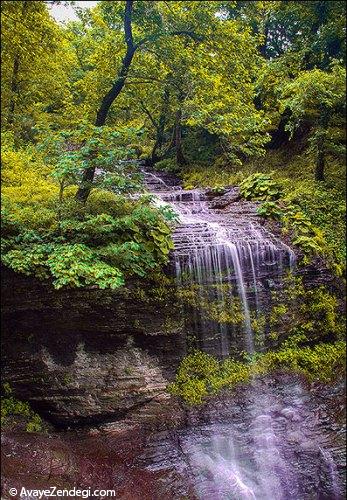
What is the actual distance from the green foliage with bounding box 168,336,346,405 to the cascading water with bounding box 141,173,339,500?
11.0 inches

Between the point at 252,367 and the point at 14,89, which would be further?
the point at 14,89

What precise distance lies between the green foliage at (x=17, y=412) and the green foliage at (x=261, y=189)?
8.19 m

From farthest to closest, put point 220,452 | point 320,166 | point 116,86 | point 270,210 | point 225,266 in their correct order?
1. point 320,166
2. point 270,210
3. point 225,266
4. point 116,86
5. point 220,452

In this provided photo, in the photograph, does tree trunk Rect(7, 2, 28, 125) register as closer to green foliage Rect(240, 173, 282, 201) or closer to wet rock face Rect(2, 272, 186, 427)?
wet rock face Rect(2, 272, 186, 427)

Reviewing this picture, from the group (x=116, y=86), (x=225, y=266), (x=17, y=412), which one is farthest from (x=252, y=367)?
A: (x=116, y=86)

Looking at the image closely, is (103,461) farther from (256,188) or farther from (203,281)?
(256,188)

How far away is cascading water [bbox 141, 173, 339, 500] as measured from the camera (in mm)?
7582

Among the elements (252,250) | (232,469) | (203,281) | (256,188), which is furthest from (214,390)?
(256,188)

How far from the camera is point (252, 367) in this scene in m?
8.50

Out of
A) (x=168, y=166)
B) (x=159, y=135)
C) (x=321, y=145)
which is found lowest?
(x=321, y=145)

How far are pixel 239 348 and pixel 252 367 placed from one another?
50 centimetres

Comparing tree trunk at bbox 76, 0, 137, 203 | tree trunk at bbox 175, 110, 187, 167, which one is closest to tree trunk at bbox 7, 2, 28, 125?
tree trunk at bbox 76, 0, 137, 203

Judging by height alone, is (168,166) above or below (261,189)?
above

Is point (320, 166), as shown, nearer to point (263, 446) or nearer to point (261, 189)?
point (261, 189)
